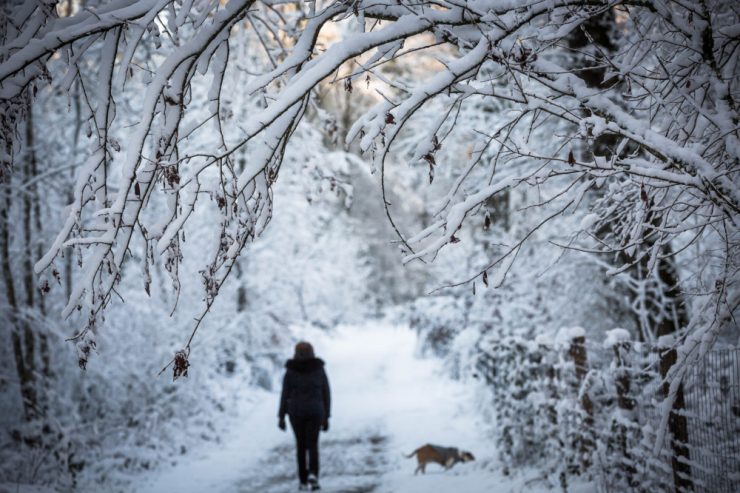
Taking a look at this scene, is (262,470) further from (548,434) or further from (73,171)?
(73,171)

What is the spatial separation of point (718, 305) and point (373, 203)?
33.3 m

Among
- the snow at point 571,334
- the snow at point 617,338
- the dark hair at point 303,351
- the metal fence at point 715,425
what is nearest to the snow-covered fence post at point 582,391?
the snow at point 571,334

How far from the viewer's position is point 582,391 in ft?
14.4

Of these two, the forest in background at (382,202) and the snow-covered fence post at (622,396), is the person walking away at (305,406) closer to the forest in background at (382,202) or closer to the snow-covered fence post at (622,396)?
the forest in background at (382,202)

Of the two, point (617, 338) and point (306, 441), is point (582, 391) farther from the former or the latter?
point (306, 441)

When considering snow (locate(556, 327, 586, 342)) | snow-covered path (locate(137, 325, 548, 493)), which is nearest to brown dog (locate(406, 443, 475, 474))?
snow-covered path (locate(137, 325, 548, 493))

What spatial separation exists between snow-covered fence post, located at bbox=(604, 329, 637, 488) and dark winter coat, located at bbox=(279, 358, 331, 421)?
10.8 ft

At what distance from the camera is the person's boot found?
18.7 ft

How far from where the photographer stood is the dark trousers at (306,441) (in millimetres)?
5852

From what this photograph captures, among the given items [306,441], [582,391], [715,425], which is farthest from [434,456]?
[715,425]

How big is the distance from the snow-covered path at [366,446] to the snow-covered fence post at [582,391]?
0.81 meters

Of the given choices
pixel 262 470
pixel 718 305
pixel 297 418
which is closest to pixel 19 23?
pixel 718 305

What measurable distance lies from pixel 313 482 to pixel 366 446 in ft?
6.42

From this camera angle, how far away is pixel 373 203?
35312mm
